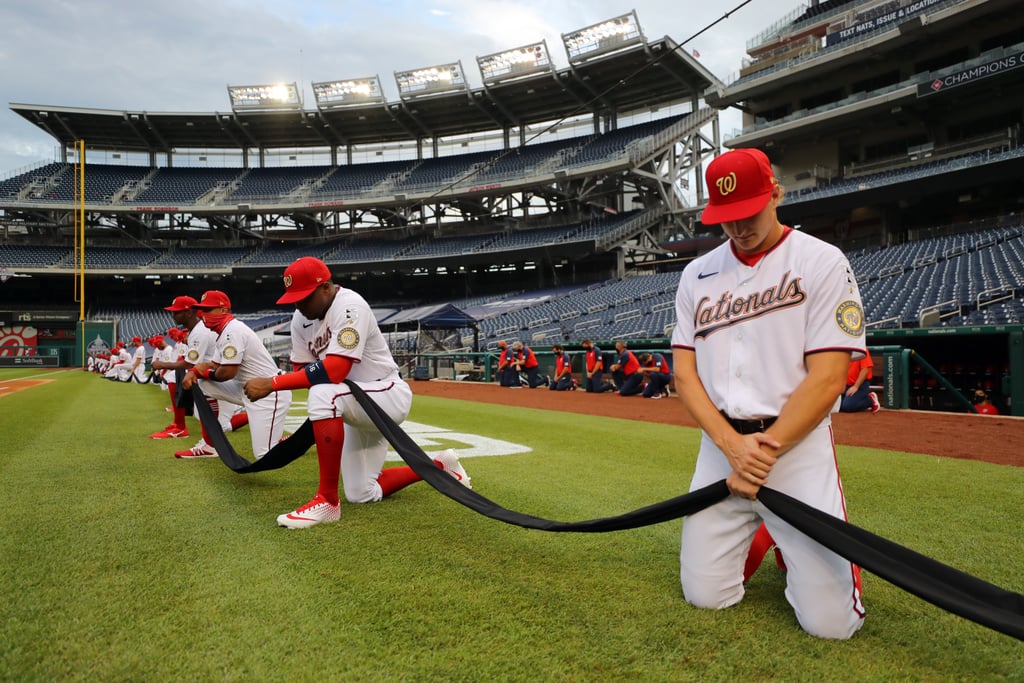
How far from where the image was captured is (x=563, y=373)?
1747 centimetres

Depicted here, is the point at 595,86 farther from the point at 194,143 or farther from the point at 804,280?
the point at 804,280

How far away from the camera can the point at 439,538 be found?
3.33 metres

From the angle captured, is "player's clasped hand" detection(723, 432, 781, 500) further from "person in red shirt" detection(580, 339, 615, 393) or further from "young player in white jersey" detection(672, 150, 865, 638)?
"person in red shirt" detection(580, 339, 615, 393)

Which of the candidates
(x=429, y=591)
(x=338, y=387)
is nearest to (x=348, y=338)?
(x=338, y=387)

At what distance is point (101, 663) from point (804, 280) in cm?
268

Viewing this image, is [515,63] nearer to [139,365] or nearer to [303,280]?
[139,365]

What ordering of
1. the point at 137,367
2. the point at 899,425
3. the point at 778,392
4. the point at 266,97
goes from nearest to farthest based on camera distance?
1. the point at 778,392
2. the point at 899,425
3. the point at 137,367
4. the point at 266,97

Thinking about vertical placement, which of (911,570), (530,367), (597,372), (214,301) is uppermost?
(214,301)

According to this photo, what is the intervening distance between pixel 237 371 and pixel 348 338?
2.73 metres

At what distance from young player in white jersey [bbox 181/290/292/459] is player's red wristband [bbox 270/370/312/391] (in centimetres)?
182

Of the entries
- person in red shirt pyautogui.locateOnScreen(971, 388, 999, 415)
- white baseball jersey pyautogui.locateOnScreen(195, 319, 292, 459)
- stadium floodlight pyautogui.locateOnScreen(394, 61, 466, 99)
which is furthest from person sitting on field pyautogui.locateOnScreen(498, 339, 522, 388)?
stadium floodlight pyautogui.locateOnScreen(394, 61, 466, 99)

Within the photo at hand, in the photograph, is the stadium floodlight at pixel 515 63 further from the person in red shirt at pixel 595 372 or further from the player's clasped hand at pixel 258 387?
the player's clasped hand at pixel 258 387

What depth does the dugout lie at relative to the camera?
32.3 feet

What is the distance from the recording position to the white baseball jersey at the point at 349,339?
3752mm
